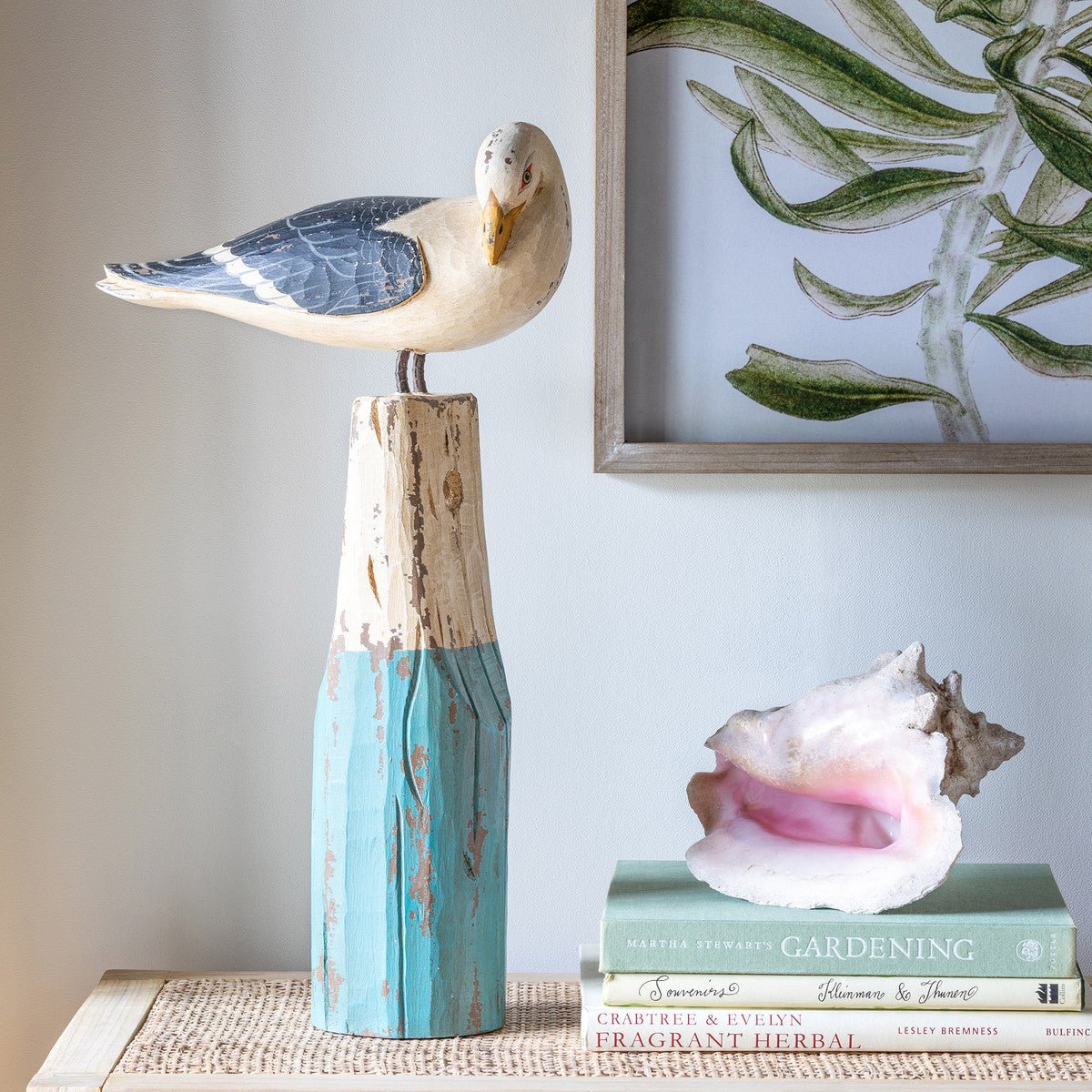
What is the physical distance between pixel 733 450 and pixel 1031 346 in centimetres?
22

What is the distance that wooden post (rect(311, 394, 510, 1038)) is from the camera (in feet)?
2.38

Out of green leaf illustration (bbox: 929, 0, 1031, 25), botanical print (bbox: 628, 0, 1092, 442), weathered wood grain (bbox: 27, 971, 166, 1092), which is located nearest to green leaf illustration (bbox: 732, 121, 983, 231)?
botanical print (bbox: 628, 0, 1092, 442)

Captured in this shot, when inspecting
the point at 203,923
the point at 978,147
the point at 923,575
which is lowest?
the point at 203,923

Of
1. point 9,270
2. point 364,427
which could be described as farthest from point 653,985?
point 9,270

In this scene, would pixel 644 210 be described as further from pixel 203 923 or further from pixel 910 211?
pixel 203 923

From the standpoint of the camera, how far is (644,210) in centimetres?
91

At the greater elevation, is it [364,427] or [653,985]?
[364,427]

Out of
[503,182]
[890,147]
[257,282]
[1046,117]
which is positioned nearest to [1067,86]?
[1046,117]

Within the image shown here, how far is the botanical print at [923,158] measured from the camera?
35.4 inches

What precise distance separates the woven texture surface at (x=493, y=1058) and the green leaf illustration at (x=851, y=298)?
0.48 meters

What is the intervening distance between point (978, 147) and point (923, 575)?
0.98 ft

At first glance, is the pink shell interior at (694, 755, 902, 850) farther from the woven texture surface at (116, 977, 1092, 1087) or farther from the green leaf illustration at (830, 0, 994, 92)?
the green leaf illustration at (830, 0, 994, 92)

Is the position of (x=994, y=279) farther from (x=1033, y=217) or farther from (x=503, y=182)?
(x=503, y=182)

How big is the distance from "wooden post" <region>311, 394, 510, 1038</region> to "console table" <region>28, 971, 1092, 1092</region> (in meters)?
0.03
